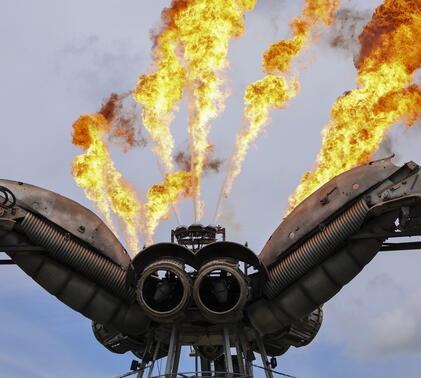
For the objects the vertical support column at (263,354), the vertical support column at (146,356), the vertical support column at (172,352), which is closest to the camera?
the vertical support column at (172,352)

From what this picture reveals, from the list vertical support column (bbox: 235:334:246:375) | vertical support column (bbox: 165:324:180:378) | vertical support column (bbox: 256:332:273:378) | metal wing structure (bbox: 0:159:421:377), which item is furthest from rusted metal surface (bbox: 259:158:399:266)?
vertical support column (bbox: 165:324:180:378)

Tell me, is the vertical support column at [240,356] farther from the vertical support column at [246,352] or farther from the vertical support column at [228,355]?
the vertical support column at [228,355]

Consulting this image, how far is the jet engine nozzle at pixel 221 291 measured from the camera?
34875 mm

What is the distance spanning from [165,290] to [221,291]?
2703mm

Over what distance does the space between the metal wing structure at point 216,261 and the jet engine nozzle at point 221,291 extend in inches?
2.1

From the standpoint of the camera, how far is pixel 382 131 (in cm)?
4078

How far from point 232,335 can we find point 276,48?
17.9m

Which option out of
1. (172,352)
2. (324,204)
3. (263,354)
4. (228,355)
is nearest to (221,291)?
(228,355)

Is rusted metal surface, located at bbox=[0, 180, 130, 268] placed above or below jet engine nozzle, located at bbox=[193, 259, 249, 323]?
above

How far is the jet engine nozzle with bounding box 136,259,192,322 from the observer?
3488 cm

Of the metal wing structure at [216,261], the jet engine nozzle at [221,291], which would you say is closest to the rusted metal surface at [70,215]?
the metal wing structure at [216,261]

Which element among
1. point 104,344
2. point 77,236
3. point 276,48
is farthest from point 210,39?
point 104,344

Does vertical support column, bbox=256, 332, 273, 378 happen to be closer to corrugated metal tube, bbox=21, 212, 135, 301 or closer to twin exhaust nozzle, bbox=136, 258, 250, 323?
twin exhaust nozzle, bbox=136, 258, 250, 323

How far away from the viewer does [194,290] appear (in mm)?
34812
